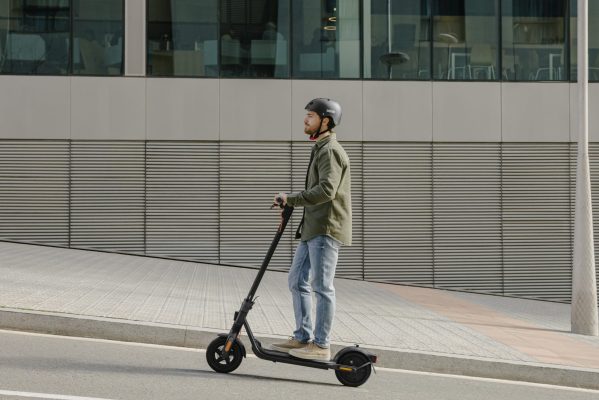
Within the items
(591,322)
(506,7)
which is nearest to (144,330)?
(591,322)

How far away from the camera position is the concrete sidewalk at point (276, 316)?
7.43 m

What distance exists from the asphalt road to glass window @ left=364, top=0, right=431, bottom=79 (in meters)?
11.1

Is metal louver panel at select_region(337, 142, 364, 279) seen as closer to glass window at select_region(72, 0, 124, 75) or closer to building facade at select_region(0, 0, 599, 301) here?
building facade at select_region(0, 0, 599, 301)

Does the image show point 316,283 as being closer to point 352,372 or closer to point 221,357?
point 352,372

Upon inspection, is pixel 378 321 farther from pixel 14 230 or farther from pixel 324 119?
pixel 14 230

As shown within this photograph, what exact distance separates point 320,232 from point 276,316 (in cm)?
360

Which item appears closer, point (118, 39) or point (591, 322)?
point (591, 322)

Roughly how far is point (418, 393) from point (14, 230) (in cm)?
1275

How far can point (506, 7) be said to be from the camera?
1770 cm

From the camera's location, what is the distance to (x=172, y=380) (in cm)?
598

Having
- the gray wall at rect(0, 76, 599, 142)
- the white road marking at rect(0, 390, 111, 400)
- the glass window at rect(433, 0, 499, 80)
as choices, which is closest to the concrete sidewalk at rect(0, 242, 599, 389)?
the white road marking at rect(0, 390, 111, 400)

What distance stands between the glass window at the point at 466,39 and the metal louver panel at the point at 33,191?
25.0ft

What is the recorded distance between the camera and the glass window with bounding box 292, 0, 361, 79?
1750 cm

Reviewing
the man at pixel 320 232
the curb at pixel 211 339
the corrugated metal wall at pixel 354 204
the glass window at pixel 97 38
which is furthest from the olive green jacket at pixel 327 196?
the glass window at pixel 97 38
